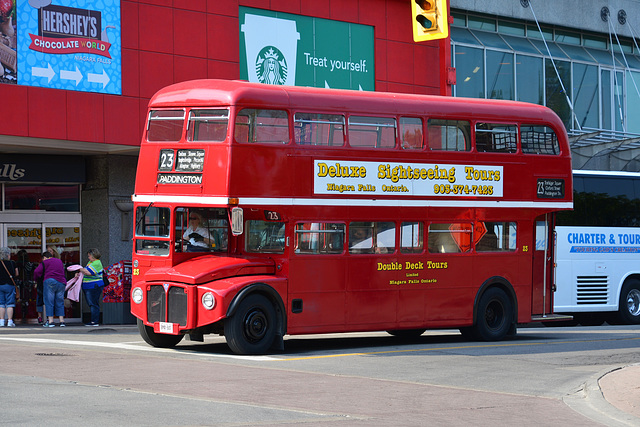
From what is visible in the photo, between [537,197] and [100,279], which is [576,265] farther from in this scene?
[100,279]

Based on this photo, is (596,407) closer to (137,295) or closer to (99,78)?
(137,295)

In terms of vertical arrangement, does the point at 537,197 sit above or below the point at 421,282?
above

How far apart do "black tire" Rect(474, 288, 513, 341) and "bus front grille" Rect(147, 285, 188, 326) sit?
5881 millimetres

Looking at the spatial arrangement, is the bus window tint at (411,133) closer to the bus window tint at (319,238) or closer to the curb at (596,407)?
the bus window tint at (319,238)

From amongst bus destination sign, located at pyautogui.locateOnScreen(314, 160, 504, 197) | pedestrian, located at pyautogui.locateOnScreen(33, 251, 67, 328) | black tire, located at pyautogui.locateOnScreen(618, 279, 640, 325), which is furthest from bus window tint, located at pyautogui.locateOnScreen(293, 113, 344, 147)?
black tire, located at pyautogui.locateOnScreen(618, 279, 640, 325)

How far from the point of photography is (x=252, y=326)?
15.3 meters

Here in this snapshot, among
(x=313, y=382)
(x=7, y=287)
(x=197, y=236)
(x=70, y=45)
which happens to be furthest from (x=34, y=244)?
(x=313, y=382)

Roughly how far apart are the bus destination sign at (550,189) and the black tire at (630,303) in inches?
288

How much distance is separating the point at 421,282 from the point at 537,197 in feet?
9.99

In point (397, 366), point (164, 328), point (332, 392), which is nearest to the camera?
point (332, 392)

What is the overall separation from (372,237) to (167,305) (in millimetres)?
3729

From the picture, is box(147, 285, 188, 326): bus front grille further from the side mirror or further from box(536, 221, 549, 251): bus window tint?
box(536, 221, 549, 251): bus window tint

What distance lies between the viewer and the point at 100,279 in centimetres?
2306

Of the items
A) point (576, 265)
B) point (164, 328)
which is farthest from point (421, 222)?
point (576, 265)
